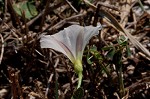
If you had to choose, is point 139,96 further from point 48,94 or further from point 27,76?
point 27,76

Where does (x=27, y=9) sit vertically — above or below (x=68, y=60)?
above

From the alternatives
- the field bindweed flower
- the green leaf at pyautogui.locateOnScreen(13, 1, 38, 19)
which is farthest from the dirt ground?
the field bindweed flower

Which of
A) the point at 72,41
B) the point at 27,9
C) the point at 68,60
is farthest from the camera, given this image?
the point at 27,9

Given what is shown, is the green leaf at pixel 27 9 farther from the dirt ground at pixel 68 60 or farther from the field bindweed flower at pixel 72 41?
the field bindweed flower at pixel 72 41

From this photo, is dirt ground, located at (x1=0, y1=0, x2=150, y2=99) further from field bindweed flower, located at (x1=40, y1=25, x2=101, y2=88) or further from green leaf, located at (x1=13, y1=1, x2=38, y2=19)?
field bindweed flower, located at (x1=40, y1=25, x2=101, y2=88)

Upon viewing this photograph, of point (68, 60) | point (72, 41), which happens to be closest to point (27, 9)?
point (68, 60)

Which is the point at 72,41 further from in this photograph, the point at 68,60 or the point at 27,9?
the point at 27,9

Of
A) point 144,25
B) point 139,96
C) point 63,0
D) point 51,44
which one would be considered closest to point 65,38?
point 51,44
